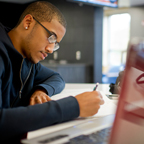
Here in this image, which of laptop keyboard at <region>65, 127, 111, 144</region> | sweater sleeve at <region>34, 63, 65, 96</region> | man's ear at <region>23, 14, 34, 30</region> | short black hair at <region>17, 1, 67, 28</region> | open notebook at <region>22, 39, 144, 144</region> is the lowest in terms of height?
sweater sleeve at <region>34, 63, 65, 96</region>

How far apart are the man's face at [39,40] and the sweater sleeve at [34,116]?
474mm

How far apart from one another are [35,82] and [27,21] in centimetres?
46

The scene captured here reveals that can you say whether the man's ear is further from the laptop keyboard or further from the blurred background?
the blurred background

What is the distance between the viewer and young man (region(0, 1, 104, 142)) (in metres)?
0.58

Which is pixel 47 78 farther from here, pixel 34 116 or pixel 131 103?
pixel 131 103

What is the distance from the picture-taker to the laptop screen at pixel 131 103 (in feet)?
0.98

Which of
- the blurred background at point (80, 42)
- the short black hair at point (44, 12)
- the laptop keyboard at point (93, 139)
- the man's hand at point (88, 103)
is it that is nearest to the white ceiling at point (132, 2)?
the blurred background at point (80, 42)

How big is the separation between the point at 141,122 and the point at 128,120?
42 mm

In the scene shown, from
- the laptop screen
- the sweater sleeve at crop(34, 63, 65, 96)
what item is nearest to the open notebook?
the laptop screen

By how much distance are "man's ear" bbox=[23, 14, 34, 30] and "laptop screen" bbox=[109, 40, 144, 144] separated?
820mm

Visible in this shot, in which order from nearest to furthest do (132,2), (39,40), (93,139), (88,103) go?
(93,139)
(88,103)
(39,40)
(132,2)

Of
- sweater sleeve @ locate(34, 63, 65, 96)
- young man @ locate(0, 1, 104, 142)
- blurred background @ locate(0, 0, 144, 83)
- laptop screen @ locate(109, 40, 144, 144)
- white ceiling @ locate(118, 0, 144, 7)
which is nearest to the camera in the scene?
laptop screen @ locate(109, 40, 144, 144)

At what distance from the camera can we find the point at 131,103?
1.05 ft

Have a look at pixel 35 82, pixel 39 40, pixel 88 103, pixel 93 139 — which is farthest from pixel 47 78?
pixel 93 139
